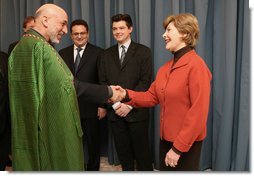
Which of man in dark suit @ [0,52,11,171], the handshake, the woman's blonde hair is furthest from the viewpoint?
man in dark suit @ [0,52,11,171]

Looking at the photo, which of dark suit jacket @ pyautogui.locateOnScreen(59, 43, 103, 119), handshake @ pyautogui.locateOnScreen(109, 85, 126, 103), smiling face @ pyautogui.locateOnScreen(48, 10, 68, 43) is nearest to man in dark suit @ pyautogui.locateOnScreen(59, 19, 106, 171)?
dark suit jacket @ pyautogui.locateOnScreen(59, 43, 103, 119)

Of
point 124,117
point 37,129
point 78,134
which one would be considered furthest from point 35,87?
point 124,117

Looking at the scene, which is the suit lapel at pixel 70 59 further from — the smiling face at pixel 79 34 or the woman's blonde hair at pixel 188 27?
the woman's blonde hair at pixel 188 27

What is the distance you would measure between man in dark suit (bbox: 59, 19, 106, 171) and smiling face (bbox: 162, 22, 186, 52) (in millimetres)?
1263

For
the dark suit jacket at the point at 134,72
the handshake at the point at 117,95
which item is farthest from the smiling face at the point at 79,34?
the handshake at the point at 117,95

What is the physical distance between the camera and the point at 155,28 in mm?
3164

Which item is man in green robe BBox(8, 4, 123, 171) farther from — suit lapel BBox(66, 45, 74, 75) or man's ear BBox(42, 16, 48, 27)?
suit lapel BBox(66, 45, 74, 75)

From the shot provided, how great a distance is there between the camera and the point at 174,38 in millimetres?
1854

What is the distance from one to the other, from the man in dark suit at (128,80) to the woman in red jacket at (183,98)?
2.83 feet

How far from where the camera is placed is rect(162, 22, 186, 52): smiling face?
6.06ft

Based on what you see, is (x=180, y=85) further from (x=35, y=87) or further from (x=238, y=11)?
(x=238, y=11)

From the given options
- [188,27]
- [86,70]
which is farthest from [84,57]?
[188,27]

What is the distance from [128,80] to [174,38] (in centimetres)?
99

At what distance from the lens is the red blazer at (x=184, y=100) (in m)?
1.69
